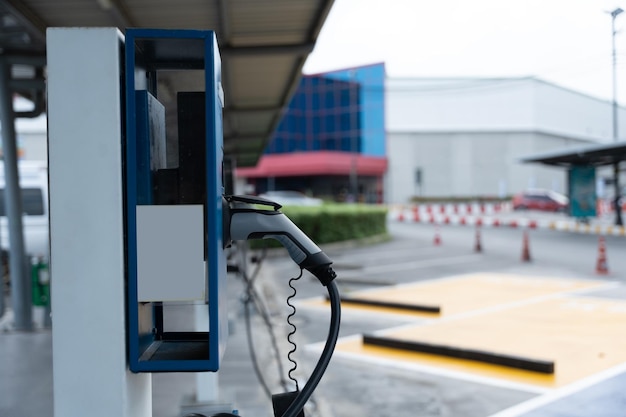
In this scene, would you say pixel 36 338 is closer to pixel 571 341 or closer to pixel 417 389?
pixel 417 389

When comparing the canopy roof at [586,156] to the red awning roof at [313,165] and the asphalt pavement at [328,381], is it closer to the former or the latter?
the asphalt pavement at [328,381]

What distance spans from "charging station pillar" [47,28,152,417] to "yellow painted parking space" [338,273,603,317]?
320 inches

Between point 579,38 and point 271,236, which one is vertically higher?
point 579,38

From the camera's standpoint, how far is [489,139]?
54.3 meters

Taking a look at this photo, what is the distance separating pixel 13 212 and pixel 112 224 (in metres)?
7.13

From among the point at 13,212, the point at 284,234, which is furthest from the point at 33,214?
the point at 284,234

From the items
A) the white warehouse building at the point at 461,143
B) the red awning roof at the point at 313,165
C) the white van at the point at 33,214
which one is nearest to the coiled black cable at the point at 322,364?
the white van at the point at 33,214

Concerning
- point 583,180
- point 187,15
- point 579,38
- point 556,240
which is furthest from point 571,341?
point 583,180

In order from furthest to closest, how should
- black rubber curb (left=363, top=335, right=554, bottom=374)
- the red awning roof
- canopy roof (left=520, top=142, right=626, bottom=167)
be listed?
the red awning roof → canopy roof (left=520, top=142, right=626, bottom=167) → black rubber curb (left=363, top=335, right=554, bottom=374)

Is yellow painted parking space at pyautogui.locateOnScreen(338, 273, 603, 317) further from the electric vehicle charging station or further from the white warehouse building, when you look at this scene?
the white warehouse building

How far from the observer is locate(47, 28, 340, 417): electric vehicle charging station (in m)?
2.10

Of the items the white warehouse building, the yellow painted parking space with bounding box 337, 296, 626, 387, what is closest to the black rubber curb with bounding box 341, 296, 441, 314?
the yellow painted parking space with bounding box 337, 296, 626, 387

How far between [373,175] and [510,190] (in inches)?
460

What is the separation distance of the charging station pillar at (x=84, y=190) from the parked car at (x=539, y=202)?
136 feet
